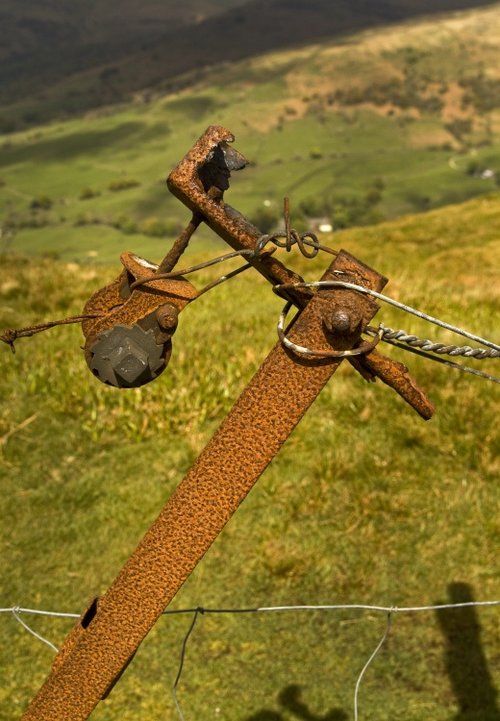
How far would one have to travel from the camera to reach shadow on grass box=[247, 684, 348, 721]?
16.9 ft

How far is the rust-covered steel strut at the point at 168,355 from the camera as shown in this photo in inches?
103

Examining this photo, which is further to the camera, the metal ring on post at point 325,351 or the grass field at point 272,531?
the grass field at point 272,531

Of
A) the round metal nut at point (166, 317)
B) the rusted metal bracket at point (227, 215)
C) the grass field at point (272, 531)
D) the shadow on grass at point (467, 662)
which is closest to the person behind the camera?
the rusted metal bracket at point (227, 215)

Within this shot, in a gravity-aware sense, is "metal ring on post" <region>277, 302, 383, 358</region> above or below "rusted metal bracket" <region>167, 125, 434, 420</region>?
below

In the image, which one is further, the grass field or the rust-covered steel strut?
the grass field

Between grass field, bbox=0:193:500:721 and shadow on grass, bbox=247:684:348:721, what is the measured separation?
0.04 ft

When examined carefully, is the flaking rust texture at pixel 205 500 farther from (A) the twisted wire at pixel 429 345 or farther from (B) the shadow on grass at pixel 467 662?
(B) the shadow on grass at pixel 467 662

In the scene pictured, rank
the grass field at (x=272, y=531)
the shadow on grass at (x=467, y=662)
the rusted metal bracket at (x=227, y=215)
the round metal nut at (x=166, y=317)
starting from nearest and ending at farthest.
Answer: the rusted metal bracket at (x=227, y=215) < the round metal nut at (x=166, y=317) < the shadow on grass at (x=467, y=662) < the grass field at (x=272, y=531)

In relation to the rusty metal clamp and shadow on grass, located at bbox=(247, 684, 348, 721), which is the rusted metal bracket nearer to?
the rusty metal clamp

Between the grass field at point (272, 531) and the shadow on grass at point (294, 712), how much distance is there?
0.01m

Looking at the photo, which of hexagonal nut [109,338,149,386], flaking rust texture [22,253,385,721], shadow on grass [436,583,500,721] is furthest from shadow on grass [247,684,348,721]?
hexagonal nut [109,338,149,386]

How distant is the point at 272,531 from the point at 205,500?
14.0ft

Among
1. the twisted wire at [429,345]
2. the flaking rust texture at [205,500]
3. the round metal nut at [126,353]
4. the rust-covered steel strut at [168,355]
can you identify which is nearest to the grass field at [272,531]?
the flaking rust texture at [205,500]

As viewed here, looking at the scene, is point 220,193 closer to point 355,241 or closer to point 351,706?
point 351,706
